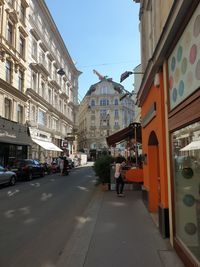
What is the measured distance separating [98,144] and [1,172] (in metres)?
86.1

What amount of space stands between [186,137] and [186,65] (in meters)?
1.18

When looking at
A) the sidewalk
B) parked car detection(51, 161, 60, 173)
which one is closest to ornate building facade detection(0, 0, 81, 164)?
parked car detection(51, 161, 60, 173)

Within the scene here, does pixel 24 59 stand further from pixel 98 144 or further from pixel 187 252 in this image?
pixel 98 144

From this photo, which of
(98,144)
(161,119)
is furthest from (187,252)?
(98,144)

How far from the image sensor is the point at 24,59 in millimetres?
35312

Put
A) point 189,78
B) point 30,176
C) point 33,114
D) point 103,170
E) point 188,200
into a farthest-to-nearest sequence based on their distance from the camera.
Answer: point 33,114
point 30,176
point 103,170
point 188,200
point 189,78

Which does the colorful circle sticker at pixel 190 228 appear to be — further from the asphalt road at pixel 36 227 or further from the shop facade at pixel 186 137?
the asphalt road at pixel 36 227

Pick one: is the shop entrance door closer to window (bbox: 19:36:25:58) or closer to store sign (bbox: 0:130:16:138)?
store sign (bbox: 0:130:16:138)

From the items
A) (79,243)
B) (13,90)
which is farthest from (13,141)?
(79,243)

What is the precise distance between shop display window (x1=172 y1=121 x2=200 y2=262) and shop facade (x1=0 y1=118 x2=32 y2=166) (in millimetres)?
24356

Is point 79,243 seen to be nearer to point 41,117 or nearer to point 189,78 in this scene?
point 189,78

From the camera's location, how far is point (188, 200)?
558 cm

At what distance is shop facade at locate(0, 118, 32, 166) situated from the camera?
96.4 ft

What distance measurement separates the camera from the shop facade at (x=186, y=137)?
15.7 ft
